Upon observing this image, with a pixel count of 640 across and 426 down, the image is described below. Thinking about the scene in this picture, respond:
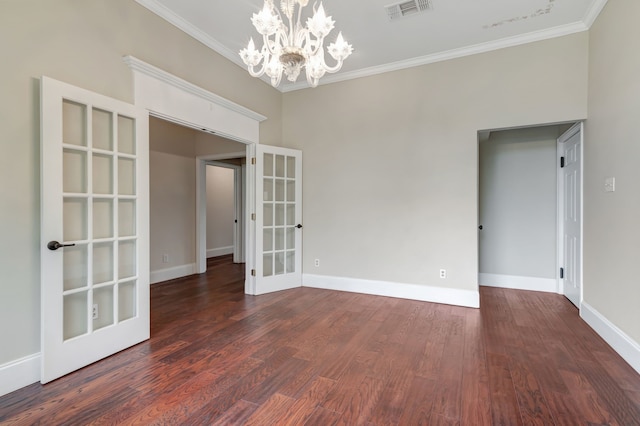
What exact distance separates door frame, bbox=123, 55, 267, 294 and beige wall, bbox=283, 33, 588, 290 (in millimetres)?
875

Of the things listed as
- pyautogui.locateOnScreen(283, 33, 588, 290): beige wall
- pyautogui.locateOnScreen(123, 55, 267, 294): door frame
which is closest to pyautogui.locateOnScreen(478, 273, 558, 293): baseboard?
pyautogui.locateOnScreen(283, 33, 588, 290): beige wall

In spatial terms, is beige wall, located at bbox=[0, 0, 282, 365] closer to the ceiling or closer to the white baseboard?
the ceiling

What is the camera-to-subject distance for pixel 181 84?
3.01 meters

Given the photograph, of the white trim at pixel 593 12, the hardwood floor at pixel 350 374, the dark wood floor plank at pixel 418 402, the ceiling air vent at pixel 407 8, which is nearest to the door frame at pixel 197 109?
the hardwood floor at pixel 350 374

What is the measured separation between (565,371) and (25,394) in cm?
369

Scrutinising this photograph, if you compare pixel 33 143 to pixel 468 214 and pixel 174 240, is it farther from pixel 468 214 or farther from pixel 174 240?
pixel 468 214

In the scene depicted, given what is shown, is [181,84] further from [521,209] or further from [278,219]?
[521,209]

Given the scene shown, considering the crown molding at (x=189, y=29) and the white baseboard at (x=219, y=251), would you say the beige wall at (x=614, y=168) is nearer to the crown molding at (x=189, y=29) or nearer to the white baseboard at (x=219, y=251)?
the crown molding at (x=189, y=29)

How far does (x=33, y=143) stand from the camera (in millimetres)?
2053

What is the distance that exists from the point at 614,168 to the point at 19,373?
4.79 meters

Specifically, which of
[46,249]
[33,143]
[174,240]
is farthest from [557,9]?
[174,240]

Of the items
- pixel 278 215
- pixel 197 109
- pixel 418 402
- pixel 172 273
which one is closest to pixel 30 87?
pixel 197 109

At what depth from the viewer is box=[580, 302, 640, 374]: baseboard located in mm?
2207

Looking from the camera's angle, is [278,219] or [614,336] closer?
[614,336]
